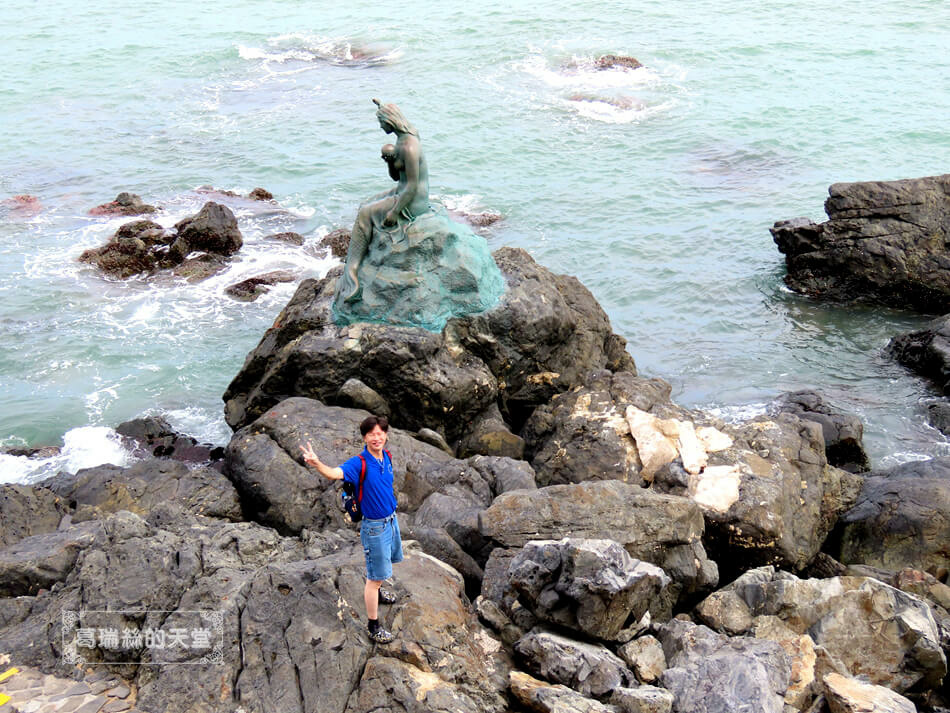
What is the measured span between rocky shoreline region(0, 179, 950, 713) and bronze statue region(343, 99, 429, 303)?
2.78 feet

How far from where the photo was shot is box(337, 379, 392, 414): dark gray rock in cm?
1252

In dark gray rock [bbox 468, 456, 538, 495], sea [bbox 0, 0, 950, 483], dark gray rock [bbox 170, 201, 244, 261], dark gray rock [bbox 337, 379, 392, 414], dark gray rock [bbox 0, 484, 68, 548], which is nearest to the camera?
dark gray rock [bbox 468, 456, 538, 495]

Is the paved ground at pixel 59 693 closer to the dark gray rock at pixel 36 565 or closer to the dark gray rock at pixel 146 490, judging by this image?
the dark gray rock at pixel 36 565

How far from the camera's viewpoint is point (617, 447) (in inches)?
470

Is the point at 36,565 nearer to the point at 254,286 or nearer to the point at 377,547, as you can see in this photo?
the point at 377,547

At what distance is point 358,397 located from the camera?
12.5 m

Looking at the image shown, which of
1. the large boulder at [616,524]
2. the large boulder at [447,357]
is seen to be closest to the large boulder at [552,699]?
the large boulder at [616,524]

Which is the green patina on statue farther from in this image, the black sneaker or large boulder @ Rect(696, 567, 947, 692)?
the black sneaker

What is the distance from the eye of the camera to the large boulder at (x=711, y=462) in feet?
35.3

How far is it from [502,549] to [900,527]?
19.0 feet

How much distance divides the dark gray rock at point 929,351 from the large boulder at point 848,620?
8.89 meters

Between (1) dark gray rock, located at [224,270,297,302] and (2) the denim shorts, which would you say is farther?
(1) dark gray rock, located at [224,270,297,302]

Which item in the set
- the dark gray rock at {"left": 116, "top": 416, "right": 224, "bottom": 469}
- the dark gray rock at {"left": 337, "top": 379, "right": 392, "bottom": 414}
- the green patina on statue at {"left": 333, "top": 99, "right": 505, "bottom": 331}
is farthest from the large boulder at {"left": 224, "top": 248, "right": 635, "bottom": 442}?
the dark gray rock at {"left": 116, "top": 416, "right": 224, "bottom": 469}

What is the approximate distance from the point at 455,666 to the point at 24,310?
1700cm
